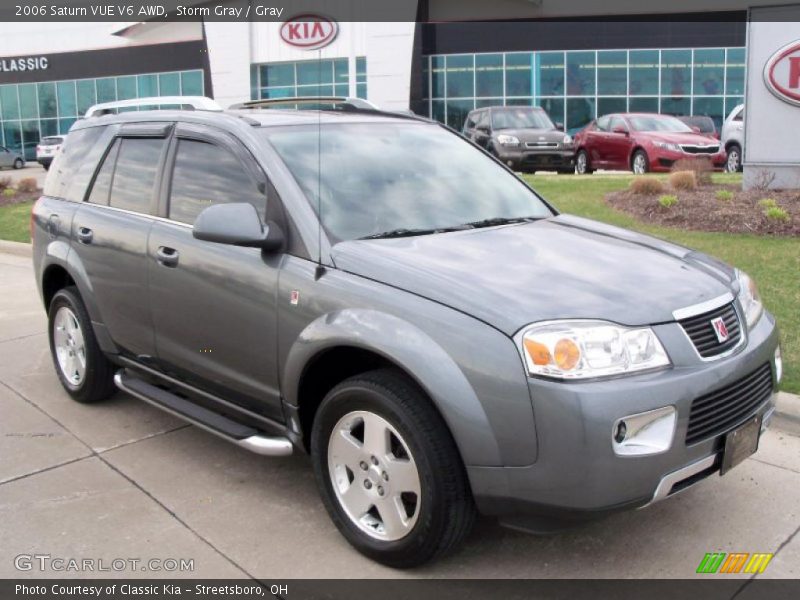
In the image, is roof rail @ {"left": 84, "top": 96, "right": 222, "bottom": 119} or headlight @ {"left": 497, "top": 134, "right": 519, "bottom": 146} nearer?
roof rail @ {"left": 84, "top": 96, "right": 222, "bottom": 119}

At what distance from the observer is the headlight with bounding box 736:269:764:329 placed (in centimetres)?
365

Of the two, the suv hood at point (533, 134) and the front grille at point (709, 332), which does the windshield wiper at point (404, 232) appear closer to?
the front grille at point (709, 332)

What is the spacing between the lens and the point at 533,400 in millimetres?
2916

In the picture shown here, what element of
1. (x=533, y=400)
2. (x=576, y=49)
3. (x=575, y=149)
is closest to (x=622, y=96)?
(x=576, y=49)

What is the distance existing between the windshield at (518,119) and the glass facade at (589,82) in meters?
18.5

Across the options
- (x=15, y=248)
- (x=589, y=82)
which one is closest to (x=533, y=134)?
(x=15, y=248)

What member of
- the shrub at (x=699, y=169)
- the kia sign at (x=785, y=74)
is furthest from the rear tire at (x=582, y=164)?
the kia sign at (x=785, y=74)

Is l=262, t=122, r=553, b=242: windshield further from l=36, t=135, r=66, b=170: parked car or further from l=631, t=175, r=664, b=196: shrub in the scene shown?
l=36, t=135, r=66, b=170: parked car

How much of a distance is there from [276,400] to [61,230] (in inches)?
93.0

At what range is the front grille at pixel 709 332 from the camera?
3.21 meters

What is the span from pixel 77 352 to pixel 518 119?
15725 mm

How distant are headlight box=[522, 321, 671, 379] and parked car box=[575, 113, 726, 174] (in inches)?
606

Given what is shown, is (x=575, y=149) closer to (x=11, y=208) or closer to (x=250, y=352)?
(x=11, y=208)

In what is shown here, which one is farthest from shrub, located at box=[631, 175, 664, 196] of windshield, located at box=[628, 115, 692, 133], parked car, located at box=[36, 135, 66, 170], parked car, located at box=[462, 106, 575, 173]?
parked car, located at box=[36, 135, 66, 170]
